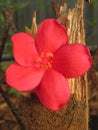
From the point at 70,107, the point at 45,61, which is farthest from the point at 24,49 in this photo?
the point at 70,107

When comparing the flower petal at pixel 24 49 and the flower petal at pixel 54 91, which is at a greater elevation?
the flower petal at pixel 24 49

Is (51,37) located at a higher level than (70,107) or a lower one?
higher

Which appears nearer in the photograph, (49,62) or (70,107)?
(49,62)

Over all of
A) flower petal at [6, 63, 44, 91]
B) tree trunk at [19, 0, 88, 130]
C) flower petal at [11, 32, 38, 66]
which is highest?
flower petal at [11, 32, 38, 66]

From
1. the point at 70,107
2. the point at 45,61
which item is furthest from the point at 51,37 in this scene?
the point at 70,107

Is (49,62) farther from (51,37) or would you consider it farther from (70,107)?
(70,107)

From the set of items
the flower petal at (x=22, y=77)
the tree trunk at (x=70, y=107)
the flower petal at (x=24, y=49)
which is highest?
the flower petal at (x=24, y=49)

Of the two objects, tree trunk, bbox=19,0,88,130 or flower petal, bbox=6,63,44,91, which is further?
tree trunk, bbox=19,0,88,130
